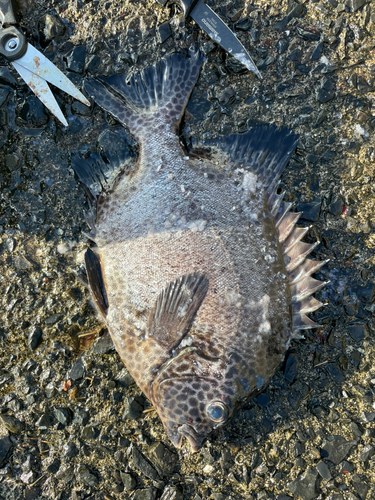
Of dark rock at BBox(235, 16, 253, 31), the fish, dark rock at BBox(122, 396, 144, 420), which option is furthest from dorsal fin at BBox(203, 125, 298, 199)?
dark rock at BBox(122, 396, 144, 420)

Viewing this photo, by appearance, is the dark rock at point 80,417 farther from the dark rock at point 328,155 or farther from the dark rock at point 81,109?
the dark rock at point 328,155

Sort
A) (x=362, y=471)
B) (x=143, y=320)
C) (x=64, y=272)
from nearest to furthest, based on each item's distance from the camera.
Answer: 1. (x=143, y=320)
2. (x=362, y=471)
3. (x=64, y=272)

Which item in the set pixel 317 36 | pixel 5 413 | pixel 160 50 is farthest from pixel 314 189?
pixel 5 413

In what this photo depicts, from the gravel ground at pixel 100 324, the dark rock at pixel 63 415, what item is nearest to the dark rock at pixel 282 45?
the gravel ground at pixel 100 324

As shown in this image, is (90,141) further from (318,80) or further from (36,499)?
(36,499)

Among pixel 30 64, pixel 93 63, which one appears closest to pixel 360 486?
pixel 93 63

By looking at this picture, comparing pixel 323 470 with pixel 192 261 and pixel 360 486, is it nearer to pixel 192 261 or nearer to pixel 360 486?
pixel 360 486
